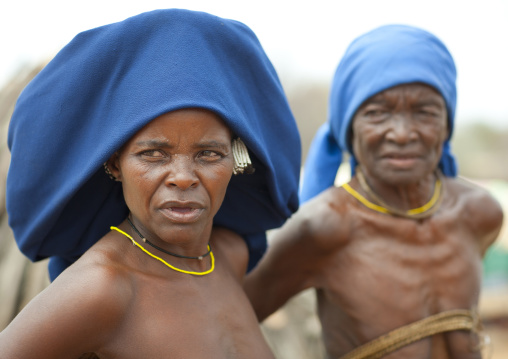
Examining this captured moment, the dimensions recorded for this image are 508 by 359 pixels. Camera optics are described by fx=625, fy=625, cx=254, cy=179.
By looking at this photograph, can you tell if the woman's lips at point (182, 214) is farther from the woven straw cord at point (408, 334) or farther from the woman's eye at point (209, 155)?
the woven straw cord at point (408, 334)

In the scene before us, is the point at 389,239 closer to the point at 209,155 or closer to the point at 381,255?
the point at 381,255

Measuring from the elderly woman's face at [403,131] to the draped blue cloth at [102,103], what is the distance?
101cm

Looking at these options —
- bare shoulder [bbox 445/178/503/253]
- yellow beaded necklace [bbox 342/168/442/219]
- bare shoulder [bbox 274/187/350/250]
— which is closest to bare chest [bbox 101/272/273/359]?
bare shoulder [bbox 274/187/350/250]

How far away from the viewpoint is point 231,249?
8.86 ft

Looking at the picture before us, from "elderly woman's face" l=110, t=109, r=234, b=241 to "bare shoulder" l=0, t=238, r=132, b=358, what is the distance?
0.26 m

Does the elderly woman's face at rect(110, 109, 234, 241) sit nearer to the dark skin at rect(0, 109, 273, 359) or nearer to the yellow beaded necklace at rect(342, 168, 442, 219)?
the dark skin at rect(0, 109, 273, 359)

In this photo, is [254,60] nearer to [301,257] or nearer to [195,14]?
[195,14]

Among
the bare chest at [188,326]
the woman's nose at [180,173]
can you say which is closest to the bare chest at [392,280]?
the bare chest at [188,326]

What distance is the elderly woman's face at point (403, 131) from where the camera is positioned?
124 inches

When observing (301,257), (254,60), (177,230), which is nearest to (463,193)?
(301,257)

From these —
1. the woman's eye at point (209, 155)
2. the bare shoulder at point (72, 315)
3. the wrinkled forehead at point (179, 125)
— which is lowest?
the bare shoulder at point (72, 315)

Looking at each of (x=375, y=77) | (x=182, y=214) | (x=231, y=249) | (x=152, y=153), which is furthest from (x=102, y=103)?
(x=375, y=77)

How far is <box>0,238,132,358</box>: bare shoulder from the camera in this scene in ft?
6.07

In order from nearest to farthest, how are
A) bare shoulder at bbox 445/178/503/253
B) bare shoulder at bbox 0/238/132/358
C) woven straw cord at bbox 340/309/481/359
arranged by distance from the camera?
1. bare shoulder at bbox 0/238/132/358
2. woven straw cord at bbox 340/309/481/359
3. bare shoulder at bbox 445/178/503/253
